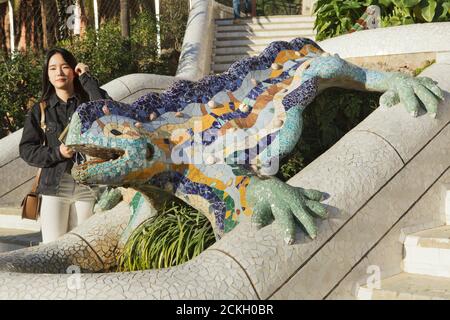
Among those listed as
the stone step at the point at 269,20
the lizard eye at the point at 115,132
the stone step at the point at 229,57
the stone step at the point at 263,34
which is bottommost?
the stone step at the point at 229,57

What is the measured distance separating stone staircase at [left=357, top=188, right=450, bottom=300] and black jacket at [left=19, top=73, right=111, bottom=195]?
228cm

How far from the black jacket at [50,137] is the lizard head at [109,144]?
796 mm

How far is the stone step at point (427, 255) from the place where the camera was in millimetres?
4316

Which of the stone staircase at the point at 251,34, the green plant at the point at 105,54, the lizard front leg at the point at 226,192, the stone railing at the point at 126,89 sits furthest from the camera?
the stone staircase at the point at 251,34

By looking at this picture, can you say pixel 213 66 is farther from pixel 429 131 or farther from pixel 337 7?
pixel 429 131

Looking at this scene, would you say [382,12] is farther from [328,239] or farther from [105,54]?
[105,54]

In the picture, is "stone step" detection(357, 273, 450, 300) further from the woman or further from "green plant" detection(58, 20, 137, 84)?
"green plant" detection(58, 20, 137, 84)

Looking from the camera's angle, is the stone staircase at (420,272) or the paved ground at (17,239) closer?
the stone staircase at (420,272)

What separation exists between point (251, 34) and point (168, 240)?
9.58 meters

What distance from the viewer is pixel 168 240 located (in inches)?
186

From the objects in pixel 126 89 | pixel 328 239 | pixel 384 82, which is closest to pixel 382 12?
pixel 384 82

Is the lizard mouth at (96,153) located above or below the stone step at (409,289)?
above

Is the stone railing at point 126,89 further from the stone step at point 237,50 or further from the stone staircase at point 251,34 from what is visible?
the stone staircase at point 251,34

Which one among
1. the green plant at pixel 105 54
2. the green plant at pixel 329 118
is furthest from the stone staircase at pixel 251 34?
the green plant at pixel 329 118
